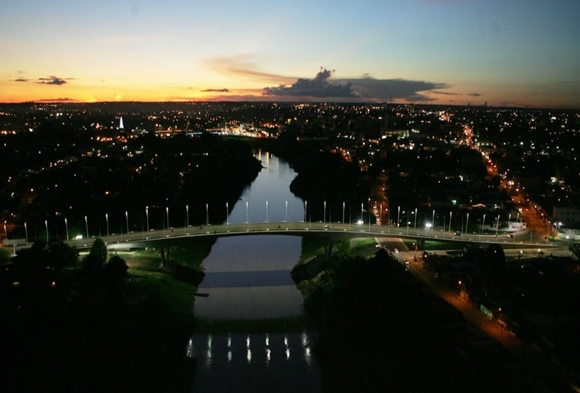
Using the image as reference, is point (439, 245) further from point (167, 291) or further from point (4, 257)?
point (4, 257)

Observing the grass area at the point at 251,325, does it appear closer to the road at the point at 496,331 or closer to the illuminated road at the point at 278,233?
the road at the point at 496,331

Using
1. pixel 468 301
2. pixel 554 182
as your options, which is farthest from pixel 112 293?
pixel 554 182

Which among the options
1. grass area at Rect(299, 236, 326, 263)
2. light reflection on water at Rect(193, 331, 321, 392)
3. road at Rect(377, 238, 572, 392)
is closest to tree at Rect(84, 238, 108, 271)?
light reflection on water at Rect(193, 331, 321, 392)

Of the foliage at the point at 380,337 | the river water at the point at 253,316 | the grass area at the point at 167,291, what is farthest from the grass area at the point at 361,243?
the grass area at the point at 167,291

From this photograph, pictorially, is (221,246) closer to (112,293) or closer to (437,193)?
(112,293)

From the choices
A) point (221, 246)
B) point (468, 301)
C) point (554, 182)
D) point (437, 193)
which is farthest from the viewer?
point (554, 182)

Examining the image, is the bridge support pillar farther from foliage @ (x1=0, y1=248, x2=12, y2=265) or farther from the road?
foliage @ (x1=0, y1=248, x2=12, y2=265)
